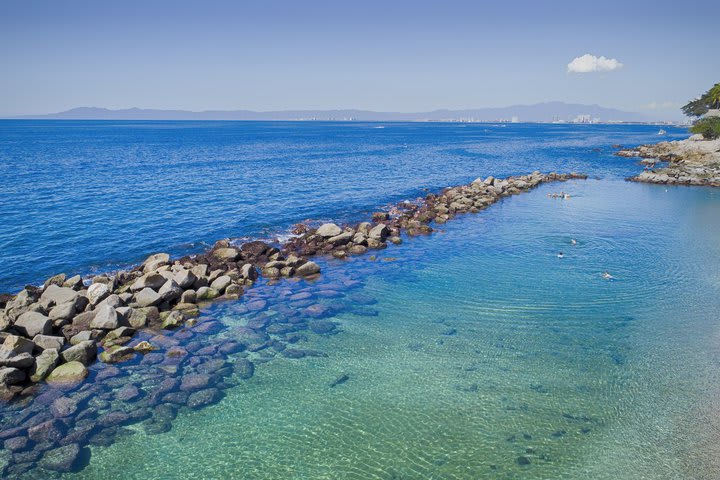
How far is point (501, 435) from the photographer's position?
41.4ft

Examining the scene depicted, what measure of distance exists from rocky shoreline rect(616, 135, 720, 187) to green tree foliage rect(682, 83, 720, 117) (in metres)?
25.1

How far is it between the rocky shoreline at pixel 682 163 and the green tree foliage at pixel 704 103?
82.4 feet

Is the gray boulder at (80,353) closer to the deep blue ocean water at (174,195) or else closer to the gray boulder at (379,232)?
the deep blue ocean water at (174,195)

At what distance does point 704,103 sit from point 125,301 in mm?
145943

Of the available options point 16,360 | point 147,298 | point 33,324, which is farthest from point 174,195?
point 16,360

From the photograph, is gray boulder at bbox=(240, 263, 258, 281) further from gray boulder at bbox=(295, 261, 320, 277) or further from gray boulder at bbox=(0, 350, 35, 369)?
gray boulder at bbox=(0, 350, 35, 369)

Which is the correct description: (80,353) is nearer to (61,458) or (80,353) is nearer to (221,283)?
(61,458)

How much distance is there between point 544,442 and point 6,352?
57.2 ft

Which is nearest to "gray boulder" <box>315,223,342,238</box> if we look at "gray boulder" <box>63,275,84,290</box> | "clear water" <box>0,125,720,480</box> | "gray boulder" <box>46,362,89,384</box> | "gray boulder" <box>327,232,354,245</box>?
"gray boulder" <box>327,232,354,245</box>

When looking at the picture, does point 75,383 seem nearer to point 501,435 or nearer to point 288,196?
point 501,435

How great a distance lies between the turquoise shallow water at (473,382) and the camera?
11.8m

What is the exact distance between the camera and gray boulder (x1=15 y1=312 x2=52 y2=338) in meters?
17.9

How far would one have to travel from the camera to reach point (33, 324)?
18.0 metres

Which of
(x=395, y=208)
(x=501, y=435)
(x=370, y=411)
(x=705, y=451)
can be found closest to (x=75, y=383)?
(x=370, y=411)
